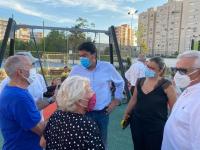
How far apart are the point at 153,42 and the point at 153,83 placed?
74.5 m

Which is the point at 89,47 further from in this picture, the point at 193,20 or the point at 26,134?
the point at 193,20

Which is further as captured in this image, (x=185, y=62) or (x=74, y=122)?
(x=185, y=62)

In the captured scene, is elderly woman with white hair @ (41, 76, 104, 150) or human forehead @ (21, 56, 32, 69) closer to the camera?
elderly woman with white hair @ (41, 76, 104, 150)

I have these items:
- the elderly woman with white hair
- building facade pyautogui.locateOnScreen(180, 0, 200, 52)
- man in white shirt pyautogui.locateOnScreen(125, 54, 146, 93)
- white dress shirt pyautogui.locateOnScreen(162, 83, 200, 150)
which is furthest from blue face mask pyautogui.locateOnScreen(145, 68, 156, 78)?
building facade pyautogui.locateOnScreen(180, 0, 200, 52)

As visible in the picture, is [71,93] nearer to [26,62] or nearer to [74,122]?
[74,122]

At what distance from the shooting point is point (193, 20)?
68.0m

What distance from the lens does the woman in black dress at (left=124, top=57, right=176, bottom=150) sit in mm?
3736

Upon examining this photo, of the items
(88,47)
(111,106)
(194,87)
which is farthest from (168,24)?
(194,87)

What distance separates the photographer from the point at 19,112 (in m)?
2.52

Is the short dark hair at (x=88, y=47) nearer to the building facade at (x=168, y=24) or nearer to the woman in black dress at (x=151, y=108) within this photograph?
the woman in black dress at (x=151, y=108)

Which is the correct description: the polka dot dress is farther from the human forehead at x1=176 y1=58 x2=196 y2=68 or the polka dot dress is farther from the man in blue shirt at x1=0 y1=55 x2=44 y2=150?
the human forehead at x1=176 y1=58 x2=196 y2=68

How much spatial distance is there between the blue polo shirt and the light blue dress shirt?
1479 millimetres

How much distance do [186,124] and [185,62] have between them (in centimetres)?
66

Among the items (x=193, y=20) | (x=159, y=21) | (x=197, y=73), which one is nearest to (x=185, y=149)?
(x=197, y=73)
